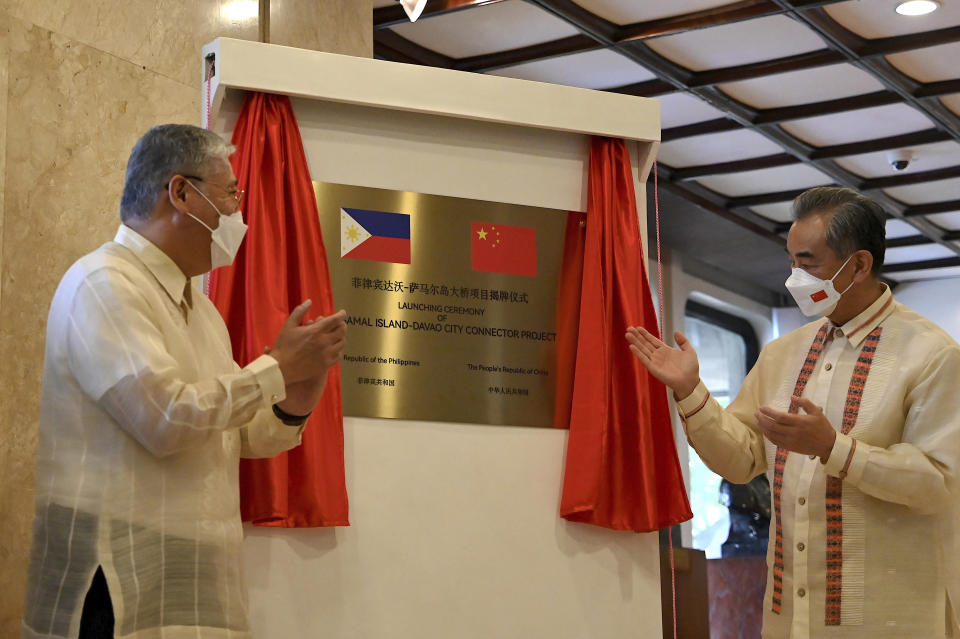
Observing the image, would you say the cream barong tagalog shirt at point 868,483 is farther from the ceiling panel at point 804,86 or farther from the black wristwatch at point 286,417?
the ceiling panel at point 804,86

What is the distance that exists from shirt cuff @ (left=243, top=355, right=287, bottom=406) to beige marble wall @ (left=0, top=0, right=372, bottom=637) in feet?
3.74

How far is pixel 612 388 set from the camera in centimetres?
350

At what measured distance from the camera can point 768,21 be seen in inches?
248

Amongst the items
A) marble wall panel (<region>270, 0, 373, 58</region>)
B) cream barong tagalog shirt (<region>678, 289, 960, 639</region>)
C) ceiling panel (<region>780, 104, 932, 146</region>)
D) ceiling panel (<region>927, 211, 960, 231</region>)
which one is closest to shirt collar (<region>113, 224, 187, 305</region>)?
cream barong tagalog shirt (<region>678, 289, 960, 639</region>)

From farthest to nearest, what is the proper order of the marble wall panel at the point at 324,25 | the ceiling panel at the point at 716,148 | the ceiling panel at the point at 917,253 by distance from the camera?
1. the ceiling panel at the point at 917,253
2. the ceiling panel at the point at 716,148
3. the marble wall panel at the point at 324,25

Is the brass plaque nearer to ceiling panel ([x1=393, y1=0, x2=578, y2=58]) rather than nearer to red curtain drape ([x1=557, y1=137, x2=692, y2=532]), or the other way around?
red curtain drape ([x1=557, y1=137, x2=692, y2=532])

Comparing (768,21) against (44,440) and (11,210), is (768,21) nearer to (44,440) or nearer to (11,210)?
(11,210)

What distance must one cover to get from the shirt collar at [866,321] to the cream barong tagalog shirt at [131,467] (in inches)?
62.4

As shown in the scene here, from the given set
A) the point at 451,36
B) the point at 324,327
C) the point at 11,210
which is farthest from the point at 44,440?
the point at 451,36

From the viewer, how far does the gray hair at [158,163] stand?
258cm

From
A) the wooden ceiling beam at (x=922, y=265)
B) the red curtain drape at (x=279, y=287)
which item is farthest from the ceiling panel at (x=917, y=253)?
the red curtain drape at (x=279, y=287)

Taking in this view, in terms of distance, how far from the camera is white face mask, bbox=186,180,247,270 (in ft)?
8.54

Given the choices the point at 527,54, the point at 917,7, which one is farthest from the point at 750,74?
the point at 527,54

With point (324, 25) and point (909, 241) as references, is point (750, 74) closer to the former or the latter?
point (324, 25)
